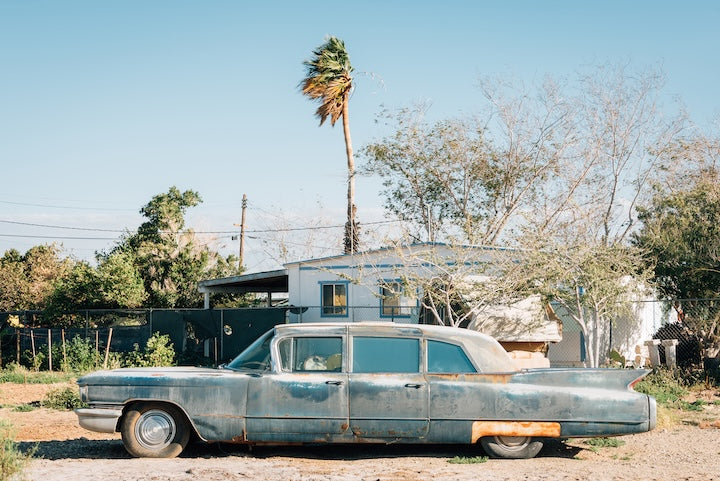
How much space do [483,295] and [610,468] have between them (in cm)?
921

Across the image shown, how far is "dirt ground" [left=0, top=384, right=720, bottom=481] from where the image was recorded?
8141 millimetres

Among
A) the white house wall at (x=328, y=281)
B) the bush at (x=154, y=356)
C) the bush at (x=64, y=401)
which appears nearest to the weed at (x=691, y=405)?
the bush at (x=64, y=401)

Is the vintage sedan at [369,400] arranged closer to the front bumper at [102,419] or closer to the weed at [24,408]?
the front bumper at [102,419]

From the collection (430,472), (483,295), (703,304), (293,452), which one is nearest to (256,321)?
(483,295)

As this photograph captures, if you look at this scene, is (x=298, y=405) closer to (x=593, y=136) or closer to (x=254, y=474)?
(x=254, y=474)

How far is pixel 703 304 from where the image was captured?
67.3 ft

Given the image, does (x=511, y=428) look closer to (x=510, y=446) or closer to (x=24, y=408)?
(x=510, y=446)

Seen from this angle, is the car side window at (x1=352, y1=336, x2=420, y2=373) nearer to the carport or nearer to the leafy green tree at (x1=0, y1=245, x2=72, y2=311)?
the carport

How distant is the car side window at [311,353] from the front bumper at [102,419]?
1931 millimetres

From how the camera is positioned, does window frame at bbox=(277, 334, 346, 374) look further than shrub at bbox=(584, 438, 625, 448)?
No

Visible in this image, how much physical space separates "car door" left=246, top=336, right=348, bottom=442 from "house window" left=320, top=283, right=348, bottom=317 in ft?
57.6

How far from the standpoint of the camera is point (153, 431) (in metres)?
9.14

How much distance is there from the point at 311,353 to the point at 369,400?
0.85 metres

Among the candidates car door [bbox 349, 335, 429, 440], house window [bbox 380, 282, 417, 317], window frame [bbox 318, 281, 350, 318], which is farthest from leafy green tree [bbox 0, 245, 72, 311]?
car door [bbox 349, 335, 429, 440]
